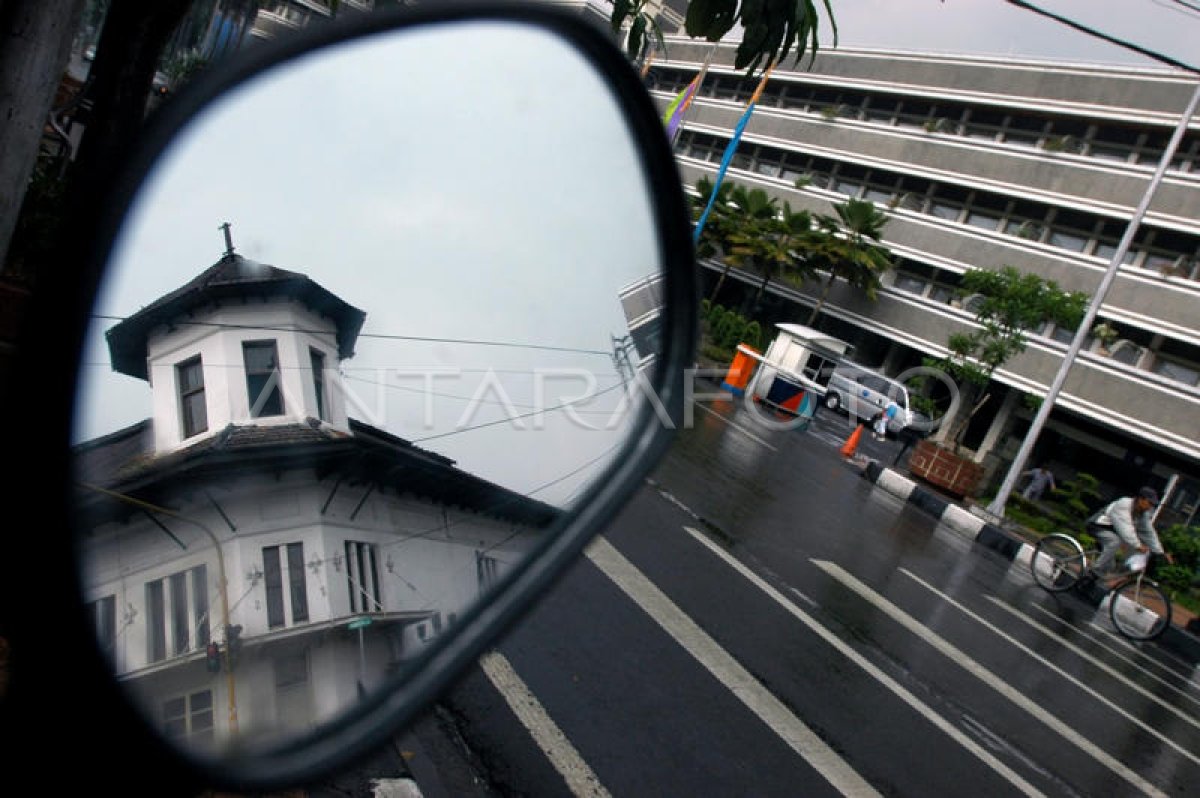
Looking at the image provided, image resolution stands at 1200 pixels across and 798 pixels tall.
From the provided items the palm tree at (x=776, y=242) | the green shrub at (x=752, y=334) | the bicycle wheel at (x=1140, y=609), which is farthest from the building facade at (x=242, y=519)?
the palm tree at (x=776, y=242)

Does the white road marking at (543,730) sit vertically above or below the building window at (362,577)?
below

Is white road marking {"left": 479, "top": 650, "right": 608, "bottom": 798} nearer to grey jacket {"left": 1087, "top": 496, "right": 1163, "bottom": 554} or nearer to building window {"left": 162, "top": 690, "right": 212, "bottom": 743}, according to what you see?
building window {"left": 162, "top": 690, "right": 212, "bottom": 743}

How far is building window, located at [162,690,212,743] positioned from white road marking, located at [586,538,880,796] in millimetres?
2555

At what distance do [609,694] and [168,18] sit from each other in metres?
2.98

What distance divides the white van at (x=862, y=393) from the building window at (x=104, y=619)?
24618 millimetres

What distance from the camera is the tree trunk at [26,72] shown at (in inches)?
81.8

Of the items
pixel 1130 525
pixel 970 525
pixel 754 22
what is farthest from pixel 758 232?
pixel 754 22

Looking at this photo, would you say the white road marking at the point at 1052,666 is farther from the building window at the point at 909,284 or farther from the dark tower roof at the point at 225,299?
the building window at the point at 909,284

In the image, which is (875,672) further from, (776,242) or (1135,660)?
(776,242)

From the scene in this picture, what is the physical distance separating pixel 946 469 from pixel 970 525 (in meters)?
3.06

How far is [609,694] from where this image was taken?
3.66m

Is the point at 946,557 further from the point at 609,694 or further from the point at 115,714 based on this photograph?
the point at 115,714

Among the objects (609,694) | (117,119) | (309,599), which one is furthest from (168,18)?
(609,694)

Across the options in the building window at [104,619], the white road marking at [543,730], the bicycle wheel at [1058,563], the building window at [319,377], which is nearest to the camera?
the building window at [104,619]
